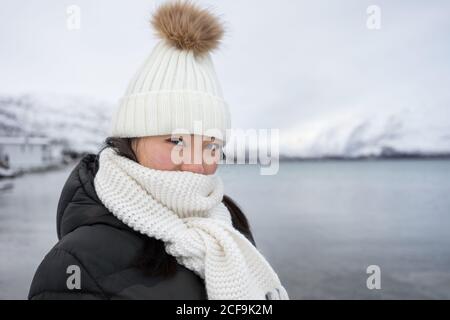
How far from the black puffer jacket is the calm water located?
172cm

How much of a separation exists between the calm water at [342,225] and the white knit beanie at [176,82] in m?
1.70

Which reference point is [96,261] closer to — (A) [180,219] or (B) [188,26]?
(A) [180,219]

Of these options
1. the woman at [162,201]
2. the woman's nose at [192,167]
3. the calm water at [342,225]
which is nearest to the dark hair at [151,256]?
the woman at [162,201]

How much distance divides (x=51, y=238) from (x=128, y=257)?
6.88ft

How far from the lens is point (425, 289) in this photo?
9.30ft

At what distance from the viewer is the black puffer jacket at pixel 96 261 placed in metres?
0.62

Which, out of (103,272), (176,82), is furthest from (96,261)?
(176,82)

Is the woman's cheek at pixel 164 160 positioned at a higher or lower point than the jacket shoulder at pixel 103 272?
higher

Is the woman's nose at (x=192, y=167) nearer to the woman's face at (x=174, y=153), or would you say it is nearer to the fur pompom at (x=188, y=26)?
the woman's face at (x=174, y=153)

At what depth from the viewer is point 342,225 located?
3395 mm

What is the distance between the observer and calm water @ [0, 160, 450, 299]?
8.09 ft

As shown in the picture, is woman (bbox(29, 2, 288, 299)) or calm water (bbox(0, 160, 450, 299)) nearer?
woman (bbox(29, 2, 288, 299))

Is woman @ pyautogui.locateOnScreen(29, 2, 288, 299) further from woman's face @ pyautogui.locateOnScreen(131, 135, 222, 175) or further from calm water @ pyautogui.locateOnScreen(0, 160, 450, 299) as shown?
calm water @ pyautogui.locateOnScreen(0, 160, 450, 299)

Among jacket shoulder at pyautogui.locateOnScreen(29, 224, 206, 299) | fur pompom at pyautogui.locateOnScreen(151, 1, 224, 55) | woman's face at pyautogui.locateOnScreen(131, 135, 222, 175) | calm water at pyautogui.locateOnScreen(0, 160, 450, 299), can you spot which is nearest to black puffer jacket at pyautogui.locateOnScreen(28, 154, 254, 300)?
jacket shoulder at pyautogui.locateOnScreen(29, 224, 206, 299)
